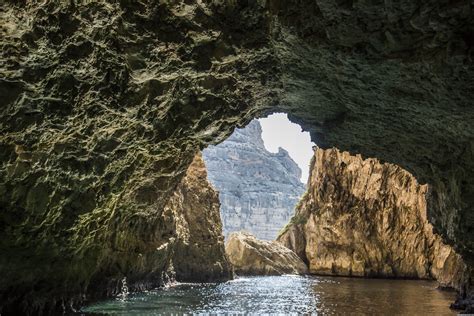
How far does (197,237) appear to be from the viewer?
37.2 m

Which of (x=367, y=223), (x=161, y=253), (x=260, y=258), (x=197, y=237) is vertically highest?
(x=367, y=223)

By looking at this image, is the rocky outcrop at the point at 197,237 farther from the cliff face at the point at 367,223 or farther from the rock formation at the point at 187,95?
the rock formation at the point at 187,95

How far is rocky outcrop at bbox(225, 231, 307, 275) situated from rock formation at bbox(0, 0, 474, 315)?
116 feet

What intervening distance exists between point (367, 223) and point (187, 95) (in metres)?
39.1

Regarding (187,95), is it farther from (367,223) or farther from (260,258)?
(260,258)

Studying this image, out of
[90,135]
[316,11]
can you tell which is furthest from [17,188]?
[316,11]

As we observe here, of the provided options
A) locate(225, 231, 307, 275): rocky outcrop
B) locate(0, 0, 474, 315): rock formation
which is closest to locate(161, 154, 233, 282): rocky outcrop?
locate(225, 231, 307, 275): rocky outcrop

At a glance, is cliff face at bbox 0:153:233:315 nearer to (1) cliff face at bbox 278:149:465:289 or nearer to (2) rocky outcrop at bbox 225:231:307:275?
(2) rocky outcrop at bbox 225:231:307:275

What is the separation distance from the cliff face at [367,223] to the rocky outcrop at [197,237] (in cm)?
1477

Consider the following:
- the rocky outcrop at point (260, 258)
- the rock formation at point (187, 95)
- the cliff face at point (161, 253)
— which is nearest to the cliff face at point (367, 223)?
the rocky outcrop at point (260, 258)

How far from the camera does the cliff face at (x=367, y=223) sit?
138 ft

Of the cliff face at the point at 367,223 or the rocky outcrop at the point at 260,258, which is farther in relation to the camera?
the rocky outcrop at the point at 260,258

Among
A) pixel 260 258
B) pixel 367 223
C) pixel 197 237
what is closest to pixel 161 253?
pixel 197 237

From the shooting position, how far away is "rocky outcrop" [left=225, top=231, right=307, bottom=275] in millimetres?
50094
